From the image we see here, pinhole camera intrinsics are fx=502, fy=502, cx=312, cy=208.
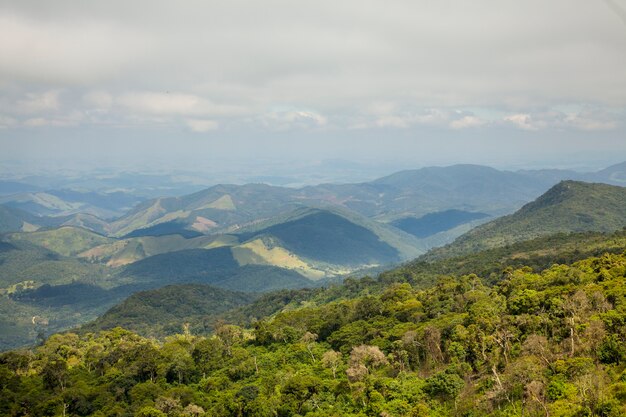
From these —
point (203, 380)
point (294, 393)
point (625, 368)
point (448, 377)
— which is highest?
point (625, 368)

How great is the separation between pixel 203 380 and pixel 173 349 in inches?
627

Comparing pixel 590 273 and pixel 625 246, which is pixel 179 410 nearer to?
pixel 590 273

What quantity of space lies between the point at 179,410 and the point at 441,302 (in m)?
52.6

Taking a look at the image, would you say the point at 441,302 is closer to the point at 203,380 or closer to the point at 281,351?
the point at 281,351

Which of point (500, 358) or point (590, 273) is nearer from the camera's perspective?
point (500, 358)

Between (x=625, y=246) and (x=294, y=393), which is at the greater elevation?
(x=625, y=246)

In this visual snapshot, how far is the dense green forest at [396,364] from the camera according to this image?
55125 mm

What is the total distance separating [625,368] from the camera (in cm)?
5269

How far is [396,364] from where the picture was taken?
7406cm

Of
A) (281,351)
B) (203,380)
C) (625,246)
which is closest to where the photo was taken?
(203,380)

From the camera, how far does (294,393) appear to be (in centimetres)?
6781

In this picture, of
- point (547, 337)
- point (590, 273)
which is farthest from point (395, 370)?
point (590, 273)

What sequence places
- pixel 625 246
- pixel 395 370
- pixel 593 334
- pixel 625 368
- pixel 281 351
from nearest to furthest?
pixel 625 368 < pixel 593 334 < pixel 395 370 < pixel 281 351 < pixel 625 246

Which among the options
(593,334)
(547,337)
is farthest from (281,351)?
(593,334)
